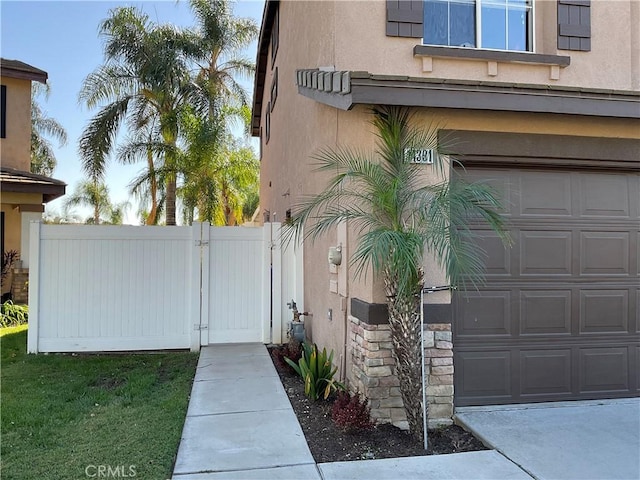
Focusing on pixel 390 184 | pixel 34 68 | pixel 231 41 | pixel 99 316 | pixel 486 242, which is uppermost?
pixel 231 41

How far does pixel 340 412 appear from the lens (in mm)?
4309

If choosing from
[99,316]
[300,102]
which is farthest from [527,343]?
[99,316]

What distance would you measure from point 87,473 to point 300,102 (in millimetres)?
6142

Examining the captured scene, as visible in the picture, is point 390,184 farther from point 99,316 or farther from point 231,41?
point 231,41

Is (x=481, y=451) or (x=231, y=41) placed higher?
(x=231, y=41)

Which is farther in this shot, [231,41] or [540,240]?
[231,41]

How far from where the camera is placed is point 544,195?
508 cm

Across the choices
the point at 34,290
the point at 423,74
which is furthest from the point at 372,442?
the point at 34,290

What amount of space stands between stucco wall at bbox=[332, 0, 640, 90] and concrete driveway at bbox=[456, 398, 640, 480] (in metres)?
3.47

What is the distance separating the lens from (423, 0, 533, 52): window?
17.2 feet

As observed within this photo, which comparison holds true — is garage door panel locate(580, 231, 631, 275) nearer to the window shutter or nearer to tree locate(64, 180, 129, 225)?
the window shutter

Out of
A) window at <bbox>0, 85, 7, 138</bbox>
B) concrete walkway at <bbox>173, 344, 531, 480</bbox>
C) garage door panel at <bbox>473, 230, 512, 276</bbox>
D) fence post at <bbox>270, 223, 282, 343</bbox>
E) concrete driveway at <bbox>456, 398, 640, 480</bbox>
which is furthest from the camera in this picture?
window at <bbox>0, 85, 7, 138</bbox>

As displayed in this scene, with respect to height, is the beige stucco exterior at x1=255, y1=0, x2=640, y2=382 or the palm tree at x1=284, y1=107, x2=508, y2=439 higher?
the beige stucco exterior at x1=255, y1=0, x2=640, y2=382

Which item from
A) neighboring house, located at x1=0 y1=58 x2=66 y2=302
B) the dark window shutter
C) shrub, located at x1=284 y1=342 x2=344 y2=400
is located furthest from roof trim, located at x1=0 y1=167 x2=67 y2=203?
the dark window shutter
